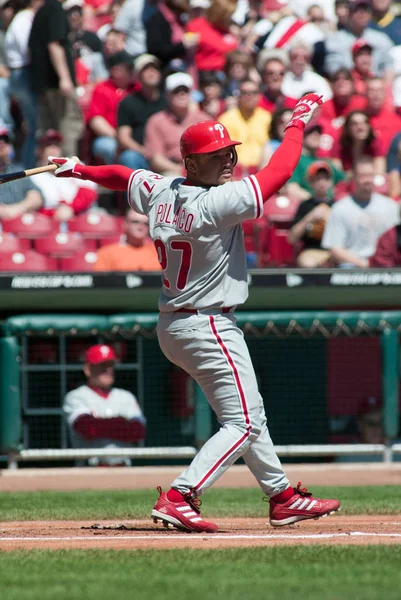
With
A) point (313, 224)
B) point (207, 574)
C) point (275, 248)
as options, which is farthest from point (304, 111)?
point (275, 248)

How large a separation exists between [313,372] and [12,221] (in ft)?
9.76

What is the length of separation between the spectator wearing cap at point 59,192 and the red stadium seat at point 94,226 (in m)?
0.17

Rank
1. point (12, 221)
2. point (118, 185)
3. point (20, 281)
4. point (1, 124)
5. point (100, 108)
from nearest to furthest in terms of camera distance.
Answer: point (118, 185), point (20, 281), point (12, 221), point (1, 124), point (100, 108)

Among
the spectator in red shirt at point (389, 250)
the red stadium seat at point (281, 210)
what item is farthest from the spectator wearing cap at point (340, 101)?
the spectator in red shirt at point (389, 250)

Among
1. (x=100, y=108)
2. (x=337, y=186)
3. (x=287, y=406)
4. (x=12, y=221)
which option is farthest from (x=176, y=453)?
(x=100, y=108)

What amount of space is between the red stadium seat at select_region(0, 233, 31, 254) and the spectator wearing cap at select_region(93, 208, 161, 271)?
2.22 ft

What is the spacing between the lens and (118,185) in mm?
5621

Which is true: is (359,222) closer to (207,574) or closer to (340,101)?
(340,101)

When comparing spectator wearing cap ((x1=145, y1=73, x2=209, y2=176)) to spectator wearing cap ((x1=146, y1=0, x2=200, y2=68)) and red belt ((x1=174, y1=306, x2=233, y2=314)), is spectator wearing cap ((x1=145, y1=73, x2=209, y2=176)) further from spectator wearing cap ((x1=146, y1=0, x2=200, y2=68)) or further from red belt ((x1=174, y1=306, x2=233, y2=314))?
red belt ((x1=174, y1=306, x2=233, y2=314))

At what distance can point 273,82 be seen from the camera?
12742 millimetres

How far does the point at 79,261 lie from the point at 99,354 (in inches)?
46.1

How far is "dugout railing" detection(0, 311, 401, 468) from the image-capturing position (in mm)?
9656

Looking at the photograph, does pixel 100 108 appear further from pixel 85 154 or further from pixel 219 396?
Answer: pixel 219 396

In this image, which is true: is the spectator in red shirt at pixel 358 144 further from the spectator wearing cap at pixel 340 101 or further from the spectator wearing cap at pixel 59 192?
the spectator wearing cap at pixel 59 192
